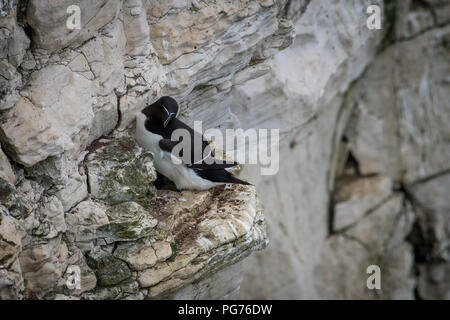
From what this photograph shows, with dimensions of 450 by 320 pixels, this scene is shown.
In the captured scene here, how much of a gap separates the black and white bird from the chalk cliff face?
0.14 meters

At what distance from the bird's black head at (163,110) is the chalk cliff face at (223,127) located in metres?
0.13

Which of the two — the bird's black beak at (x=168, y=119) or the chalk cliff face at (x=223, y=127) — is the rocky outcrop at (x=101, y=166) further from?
the bird's black beak at (x=168, y=119)

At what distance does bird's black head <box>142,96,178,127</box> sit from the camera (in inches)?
174

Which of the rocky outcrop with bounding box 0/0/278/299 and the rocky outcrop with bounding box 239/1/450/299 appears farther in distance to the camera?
the rocky outcrop with bounding box 239/1/450/299

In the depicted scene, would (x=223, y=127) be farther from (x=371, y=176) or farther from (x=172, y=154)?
(x=371, y=176)

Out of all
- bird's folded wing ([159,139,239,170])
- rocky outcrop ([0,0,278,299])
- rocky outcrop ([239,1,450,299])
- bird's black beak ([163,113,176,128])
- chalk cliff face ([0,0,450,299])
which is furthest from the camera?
rocky outcrop ([239,1,450,299])

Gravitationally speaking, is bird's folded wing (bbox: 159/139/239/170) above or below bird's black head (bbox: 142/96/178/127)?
below

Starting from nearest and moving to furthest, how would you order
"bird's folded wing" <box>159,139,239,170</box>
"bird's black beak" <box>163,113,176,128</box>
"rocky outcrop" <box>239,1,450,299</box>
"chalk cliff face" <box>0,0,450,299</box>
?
"chalk cliff face" <box>0,0,450,299</box> → "bird's black beak" <box>163,113,176,128</box> → "bird's folded wing" <box>159,139,239,170</box> → "rocky outcrop" <box>239,1,450,299</box>

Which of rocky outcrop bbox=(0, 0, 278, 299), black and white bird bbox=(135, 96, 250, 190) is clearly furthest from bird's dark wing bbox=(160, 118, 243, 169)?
rocky outcrop bbox=(0, 0, 278, 299)

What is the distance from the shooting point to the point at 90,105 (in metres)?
4.06

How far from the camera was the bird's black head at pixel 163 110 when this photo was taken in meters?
4.42

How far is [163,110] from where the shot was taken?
4441 mm

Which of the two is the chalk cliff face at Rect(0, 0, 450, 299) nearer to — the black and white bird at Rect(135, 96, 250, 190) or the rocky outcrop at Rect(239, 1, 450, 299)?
the rocky outcrop at Rect(239, 1, 450, 299)

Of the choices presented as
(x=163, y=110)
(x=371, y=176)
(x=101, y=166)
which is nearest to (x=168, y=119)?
(x=163, y=110)
